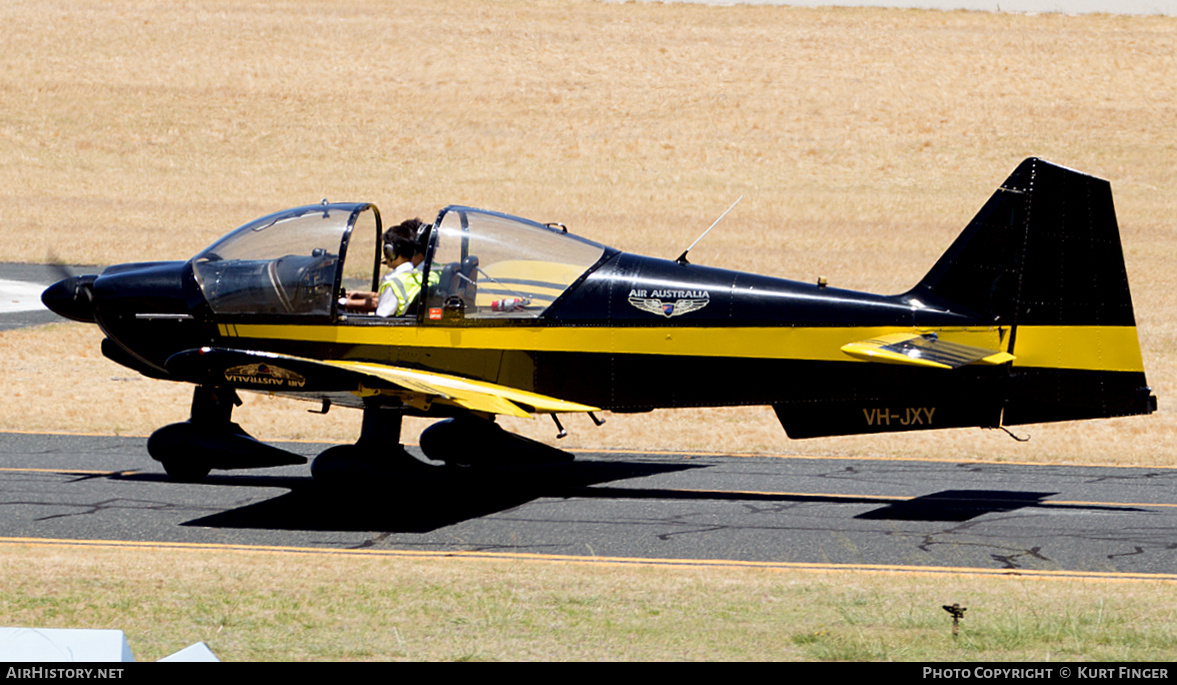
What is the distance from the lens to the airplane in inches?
Answer: 386

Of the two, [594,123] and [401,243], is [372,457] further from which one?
[594,123]

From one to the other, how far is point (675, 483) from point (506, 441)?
164cm

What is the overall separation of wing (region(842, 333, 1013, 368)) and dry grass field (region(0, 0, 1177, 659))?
8981 millimetres

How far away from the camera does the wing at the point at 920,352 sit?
31.2 ft

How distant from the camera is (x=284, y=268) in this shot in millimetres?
10359

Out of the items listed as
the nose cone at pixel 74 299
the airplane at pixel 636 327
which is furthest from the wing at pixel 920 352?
the nose cone at pixel 74 299

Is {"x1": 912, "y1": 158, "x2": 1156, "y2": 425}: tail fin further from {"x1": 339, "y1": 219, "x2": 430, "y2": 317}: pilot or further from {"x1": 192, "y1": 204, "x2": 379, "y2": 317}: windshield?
{"x1": 192, "y1": 204, "x2": 379, "y2": 317}: windshield

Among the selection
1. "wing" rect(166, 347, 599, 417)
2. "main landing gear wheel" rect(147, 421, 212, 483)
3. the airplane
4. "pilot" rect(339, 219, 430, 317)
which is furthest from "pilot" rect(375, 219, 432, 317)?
"main landing gear wheel" rect(147, 421, 212, 483)

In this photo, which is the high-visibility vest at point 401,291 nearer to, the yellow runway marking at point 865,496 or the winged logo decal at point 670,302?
the winged logo decal at point 670,302

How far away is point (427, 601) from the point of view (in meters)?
7.41

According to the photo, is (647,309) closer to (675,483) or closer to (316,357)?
(675,483)

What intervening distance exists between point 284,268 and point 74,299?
6.55 ft

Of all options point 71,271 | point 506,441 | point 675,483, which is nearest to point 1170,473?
point 675,483

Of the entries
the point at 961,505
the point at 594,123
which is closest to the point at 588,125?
the point at 594,123
